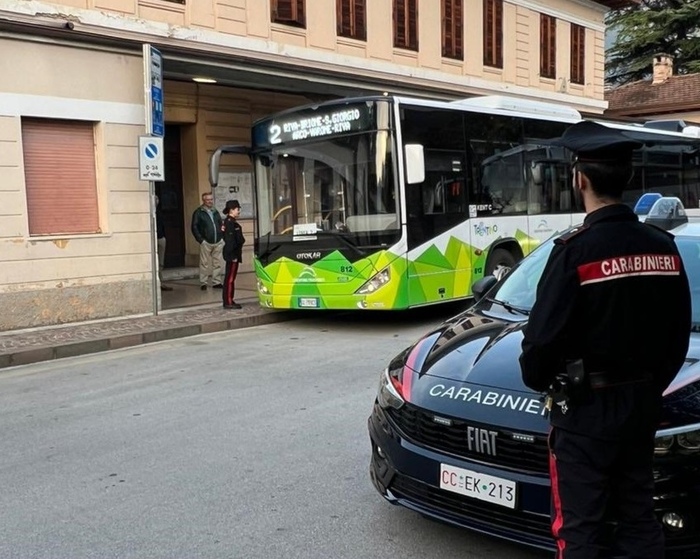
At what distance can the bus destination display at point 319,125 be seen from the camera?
378 inches

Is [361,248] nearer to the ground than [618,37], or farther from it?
nearer to the ground

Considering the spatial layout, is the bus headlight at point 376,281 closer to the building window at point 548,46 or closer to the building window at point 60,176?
the building window at point 60,176

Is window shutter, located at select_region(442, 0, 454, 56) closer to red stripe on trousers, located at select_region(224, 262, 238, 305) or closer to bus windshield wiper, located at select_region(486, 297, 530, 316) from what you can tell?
red stripe on trousers, located at select_region(224, 262, 238, 305)

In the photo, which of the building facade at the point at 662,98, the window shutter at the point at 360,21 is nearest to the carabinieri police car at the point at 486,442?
the window shutter at the point at 360,21

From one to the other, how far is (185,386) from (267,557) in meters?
3.85

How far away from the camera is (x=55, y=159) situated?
10930mm

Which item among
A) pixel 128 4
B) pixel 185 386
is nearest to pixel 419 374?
pixel 185 386

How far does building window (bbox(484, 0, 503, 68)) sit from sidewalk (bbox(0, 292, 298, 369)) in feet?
36.3

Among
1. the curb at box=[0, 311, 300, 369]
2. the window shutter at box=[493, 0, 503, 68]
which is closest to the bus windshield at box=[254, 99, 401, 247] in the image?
the curb at box=[0, 311, 300, 369]

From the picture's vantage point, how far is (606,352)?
2414mm

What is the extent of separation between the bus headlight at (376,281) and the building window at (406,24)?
9.14 meters

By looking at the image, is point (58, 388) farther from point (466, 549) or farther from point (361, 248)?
point (466, 549)

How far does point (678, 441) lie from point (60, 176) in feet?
33.2

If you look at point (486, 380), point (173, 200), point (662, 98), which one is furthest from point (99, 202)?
point (662, 98)
